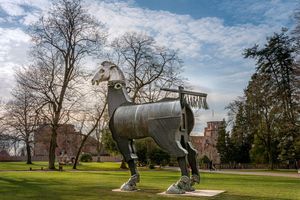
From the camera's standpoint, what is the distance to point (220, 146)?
6116cm

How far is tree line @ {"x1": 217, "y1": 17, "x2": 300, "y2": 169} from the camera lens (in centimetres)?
4188

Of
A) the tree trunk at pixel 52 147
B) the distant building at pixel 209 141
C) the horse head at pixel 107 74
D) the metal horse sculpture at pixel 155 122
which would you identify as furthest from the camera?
the distant building at pixel 209 141

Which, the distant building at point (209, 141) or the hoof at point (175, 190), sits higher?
the distant building at point (209, 141)

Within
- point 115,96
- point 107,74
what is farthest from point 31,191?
point 107,74

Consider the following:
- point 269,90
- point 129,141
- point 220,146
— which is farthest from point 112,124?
point 220,146

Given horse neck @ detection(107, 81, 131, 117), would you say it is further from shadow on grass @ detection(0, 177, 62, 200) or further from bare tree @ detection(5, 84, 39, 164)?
bare tree @ detection(5, 84, 39, 164)

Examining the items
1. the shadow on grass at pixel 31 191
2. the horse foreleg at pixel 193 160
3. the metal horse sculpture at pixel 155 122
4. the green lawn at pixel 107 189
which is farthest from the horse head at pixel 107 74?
the shadow on grass at pixel 31 191

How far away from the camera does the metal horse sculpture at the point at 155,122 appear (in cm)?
1260

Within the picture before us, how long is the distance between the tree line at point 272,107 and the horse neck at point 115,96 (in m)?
26.1

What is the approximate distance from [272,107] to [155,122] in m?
35.4

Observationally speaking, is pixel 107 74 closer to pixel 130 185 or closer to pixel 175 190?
pixel 130 185

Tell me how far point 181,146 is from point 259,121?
38449mm

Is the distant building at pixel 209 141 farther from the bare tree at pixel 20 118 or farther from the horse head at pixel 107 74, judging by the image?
the horse head at pixel 107 74

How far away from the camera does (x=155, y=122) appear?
12.9m
